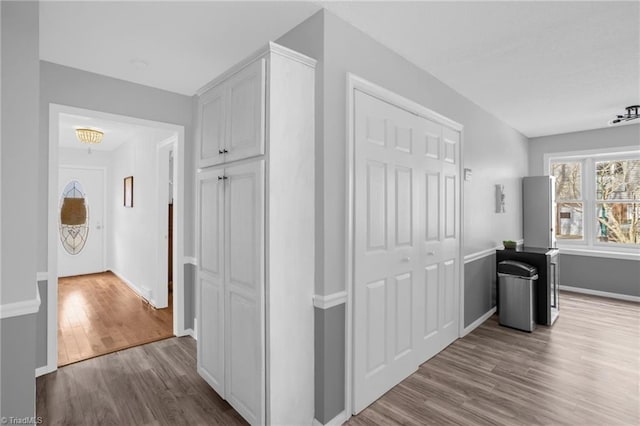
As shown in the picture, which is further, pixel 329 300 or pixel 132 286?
pixel 132 286

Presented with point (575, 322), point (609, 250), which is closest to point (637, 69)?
point (575, 322)

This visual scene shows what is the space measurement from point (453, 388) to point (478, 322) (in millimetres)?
1563

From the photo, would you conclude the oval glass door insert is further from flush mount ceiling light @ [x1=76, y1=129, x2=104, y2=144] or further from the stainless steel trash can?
the stainless steel trash can

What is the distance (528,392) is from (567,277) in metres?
3.88

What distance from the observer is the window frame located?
492cm

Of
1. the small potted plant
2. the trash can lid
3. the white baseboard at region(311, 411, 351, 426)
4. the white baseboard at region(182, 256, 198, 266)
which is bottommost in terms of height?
the white baseboard at region(311, 411, 351, 426)

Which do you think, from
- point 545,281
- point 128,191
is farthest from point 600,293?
point 128,191

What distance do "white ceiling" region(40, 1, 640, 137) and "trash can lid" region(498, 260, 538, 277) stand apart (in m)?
1.96

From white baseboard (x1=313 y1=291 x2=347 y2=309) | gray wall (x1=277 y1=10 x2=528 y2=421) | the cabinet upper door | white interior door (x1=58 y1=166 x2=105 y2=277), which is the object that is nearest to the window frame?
gray wall (x1=277 y1=10 x2=528 y2=421)

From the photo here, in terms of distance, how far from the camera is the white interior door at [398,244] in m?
2.19

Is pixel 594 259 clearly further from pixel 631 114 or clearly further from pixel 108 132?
pixel 108 132

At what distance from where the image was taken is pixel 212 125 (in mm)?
2281

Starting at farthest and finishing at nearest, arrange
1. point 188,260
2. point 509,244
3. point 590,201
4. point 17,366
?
point 590,201
point 509,244
point 188,260
point 17,366

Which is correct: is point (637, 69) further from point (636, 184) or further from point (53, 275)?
point (53, 275)
